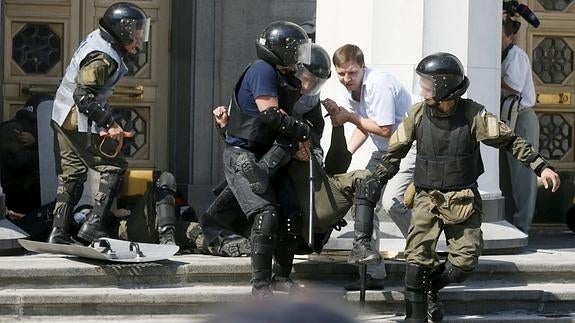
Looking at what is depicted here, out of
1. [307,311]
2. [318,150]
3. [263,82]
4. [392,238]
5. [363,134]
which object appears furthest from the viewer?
[392,238]

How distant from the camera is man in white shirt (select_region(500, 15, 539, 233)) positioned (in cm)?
966

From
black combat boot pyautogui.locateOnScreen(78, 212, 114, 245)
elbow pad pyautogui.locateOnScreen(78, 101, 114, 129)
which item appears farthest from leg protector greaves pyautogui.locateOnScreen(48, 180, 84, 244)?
elbow pad pyautogui.locateOnScreen(78, 101, 114, 129)

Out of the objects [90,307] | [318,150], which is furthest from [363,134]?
[90,307]

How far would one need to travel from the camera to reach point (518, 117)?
9867mm

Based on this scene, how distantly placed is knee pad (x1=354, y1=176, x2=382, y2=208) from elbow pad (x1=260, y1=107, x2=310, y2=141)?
50cm

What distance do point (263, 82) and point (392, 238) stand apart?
2.06 m

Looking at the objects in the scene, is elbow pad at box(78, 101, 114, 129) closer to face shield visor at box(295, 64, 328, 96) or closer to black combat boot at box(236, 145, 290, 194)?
black combat boot at box(236, 145, 290, 194)

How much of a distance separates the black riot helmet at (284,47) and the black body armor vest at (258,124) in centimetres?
10

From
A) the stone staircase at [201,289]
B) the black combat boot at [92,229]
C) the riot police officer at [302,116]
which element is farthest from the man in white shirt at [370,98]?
the black combat boot at [92,229]

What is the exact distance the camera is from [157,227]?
8383 mm

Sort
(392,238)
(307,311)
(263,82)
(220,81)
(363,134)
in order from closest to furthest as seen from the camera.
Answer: (307,311), (263,82), (363,134), (392,238), (220,81)

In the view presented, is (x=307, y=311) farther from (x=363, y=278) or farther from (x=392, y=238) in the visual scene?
(x=392, y=238)

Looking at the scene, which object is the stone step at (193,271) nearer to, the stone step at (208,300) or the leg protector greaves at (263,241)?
the stone step at (208,300)

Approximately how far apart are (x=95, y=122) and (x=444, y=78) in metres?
A: 2.30
